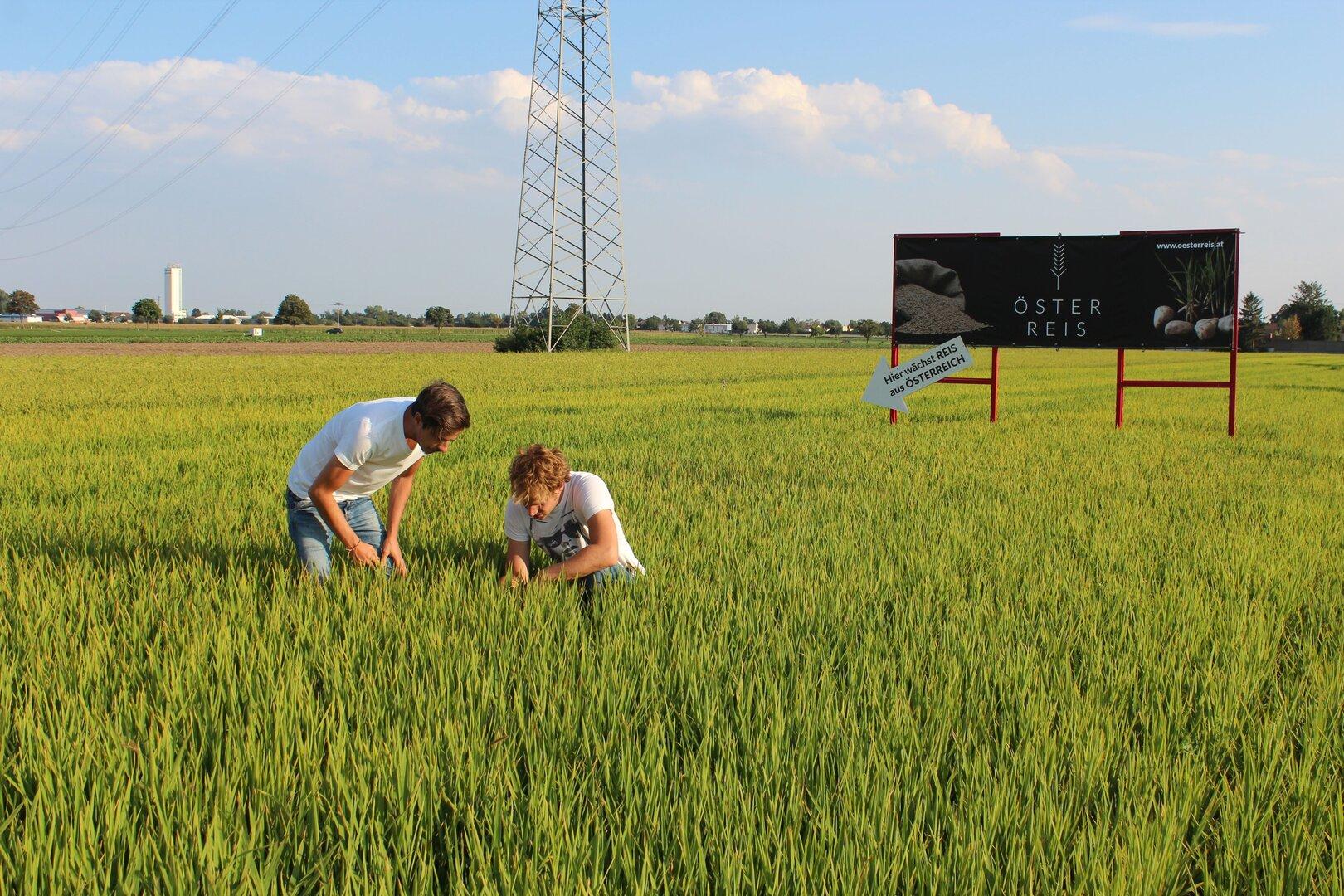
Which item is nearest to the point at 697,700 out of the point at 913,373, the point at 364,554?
the point at 364,554

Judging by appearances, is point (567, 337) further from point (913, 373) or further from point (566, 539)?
point (566, 539)

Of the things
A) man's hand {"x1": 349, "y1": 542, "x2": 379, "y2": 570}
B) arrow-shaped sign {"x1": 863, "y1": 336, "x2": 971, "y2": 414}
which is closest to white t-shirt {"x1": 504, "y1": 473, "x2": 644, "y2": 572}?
man's hand {"x1": 349, "y1": 542, "x2": 379, "y2": 570}

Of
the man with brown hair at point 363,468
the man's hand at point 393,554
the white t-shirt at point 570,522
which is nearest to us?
the man with brown hair at point 363,468

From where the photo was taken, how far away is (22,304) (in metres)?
158

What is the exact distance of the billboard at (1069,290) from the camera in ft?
42.0

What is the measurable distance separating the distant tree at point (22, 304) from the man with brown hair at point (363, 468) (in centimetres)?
18553

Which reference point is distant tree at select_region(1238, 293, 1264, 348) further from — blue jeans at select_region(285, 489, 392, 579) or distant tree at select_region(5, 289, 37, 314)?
distant tree at select_region(5, 289, 37, 314)

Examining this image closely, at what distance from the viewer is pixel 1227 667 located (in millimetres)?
3717

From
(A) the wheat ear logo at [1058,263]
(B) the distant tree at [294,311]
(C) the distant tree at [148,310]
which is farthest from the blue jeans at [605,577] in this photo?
(C) the distant tree at [148,310]

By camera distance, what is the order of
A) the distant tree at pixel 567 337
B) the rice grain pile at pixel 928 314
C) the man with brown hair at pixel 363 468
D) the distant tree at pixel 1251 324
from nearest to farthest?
the man with brown hair at pixel 363 468
the rice grain pile at pixel 928 314
the distant tree at pixel 567 337
the distant tree at pixel 1251 324

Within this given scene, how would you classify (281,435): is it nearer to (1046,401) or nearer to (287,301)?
(1046,401)

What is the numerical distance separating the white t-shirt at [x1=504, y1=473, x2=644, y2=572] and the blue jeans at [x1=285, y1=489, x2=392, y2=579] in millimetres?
820

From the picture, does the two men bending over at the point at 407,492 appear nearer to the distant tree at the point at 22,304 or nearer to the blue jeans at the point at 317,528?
the blue jeans at the point at 317,528

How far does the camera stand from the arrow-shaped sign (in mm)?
12500
